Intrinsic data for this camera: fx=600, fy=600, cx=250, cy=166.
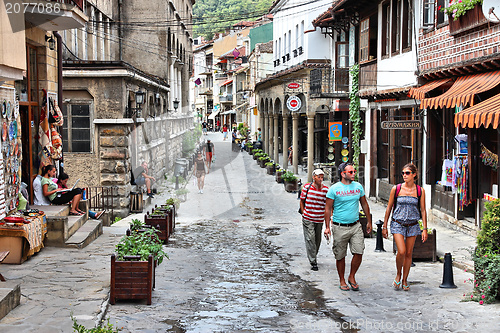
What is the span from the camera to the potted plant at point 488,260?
7.33m

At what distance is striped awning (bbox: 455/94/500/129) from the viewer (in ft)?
33.3

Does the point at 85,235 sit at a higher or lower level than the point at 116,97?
lower

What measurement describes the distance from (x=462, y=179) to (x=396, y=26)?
6708 mm

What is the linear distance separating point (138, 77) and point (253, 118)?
39.2m

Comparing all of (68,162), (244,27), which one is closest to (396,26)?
(68,162)

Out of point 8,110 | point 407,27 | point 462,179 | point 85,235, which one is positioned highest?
point 407,27

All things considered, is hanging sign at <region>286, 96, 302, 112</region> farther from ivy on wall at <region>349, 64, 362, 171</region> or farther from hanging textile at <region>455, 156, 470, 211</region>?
hanging textile at <region>455, 156, 470, 211</region>

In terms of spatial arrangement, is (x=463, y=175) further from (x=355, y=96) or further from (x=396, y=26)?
(x=355, y=96)

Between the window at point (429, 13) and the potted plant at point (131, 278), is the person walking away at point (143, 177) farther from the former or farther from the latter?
the potted plant at point (131, 278)

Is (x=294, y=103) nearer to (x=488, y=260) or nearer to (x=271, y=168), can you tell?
(x=271, y=168)

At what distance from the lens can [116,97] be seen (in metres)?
19.3

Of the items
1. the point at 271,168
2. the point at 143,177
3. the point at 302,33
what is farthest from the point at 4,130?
the point at 271,168

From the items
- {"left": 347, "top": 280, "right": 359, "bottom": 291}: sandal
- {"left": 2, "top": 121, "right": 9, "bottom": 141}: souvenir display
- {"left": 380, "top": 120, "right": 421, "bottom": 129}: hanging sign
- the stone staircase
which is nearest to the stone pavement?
{"left": 347, "top": 280, "right": 359, "bottom": 291}: sandal

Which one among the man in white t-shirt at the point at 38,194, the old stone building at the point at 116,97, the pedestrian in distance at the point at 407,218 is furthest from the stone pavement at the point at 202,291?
the old stone building at the point at 116,97
